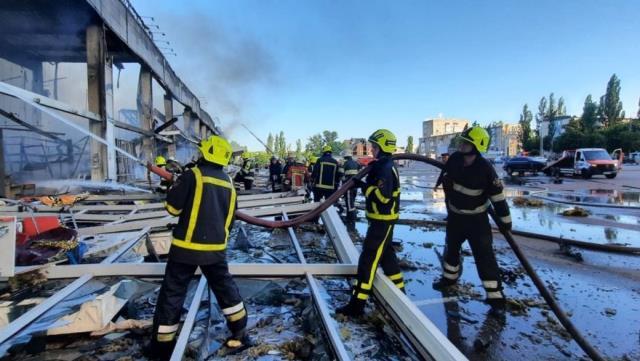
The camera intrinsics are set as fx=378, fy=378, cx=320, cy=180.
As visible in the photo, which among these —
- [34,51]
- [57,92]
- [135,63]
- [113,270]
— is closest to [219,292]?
[113,270]

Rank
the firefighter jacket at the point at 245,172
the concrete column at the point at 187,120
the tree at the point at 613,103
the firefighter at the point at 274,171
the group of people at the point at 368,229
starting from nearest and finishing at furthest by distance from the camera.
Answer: the group of people at the point at 368,229, the firefighter jacket at the point at 245,172, the firefighter at the point at 274,171, the concrete column at the point at 187,120, the tree at the point at 613,103

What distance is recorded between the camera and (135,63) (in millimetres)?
13031

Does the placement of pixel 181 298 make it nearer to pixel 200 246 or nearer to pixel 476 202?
pixel 200 246

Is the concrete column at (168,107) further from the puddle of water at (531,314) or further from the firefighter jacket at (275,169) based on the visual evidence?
the puddle of water at (531,314)

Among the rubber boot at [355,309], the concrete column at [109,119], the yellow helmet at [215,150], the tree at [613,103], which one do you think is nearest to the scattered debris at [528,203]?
the rubber boot at [355,309]

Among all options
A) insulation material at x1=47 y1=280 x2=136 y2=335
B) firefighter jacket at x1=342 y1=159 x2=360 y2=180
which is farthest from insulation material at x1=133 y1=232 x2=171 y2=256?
firefighter jacket at x1=342 y1=159 x2=360 y2=180

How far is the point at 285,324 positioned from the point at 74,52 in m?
13.6

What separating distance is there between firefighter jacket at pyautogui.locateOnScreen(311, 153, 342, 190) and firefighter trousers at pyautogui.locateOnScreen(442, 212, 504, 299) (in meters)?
4.23

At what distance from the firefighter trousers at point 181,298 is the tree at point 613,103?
222 feet

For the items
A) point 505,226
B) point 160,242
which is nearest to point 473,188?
point 505,226

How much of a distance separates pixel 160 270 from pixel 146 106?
1206cm

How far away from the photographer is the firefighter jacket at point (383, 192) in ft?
11.0

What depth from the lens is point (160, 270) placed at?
324 centimetres

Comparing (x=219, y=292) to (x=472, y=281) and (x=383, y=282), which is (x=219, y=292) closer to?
(x=383, y=282)
